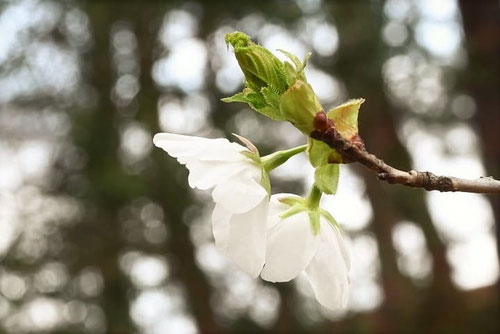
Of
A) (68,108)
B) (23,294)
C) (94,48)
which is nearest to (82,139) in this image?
(68,108)

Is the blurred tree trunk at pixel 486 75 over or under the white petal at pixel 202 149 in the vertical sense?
under

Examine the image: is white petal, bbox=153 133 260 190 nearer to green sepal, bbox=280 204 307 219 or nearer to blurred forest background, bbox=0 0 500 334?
green sepal, bbox=280 204 307 219

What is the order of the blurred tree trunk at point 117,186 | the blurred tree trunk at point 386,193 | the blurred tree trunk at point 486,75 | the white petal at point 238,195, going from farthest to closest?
the blurred tree trunk at point 117,186
the blurred tree trunk at point 386,193
the blurred tree trunk at point 486,75
the white petal at point 238,195

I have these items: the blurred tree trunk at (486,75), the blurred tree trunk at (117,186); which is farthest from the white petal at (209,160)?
the blurred tree trunk at (117,186)

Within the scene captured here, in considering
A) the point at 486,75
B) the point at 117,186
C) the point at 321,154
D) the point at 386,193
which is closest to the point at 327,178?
the point at 321,154

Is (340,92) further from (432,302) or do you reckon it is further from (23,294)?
(23,294)

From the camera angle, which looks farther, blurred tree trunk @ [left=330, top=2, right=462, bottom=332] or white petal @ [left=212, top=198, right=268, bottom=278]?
blurred tree trunk @ [left=330, top=2, right=462, bottom=332]

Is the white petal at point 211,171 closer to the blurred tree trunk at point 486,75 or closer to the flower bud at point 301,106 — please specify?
the flower bud at point 301,106

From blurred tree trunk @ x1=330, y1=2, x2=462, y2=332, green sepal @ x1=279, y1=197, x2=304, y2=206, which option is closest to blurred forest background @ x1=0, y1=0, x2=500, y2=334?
blurred tree trunk @ x1=330, y1=2, x2=462, y2=332

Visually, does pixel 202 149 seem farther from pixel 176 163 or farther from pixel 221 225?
pixel 176 163
